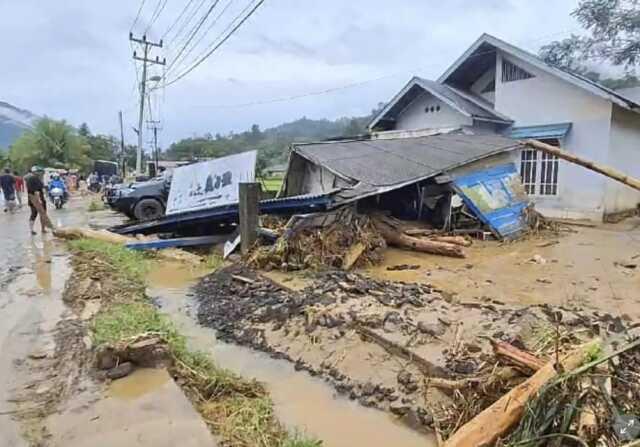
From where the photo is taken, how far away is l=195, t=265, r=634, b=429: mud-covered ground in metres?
3.96

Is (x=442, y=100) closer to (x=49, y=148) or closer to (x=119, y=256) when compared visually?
(x=119, y=256)

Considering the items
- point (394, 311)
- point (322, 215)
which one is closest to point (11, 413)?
point (394, 311)

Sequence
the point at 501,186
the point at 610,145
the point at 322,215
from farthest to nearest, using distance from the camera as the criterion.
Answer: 1. the point at 610,145
2. the point at 501,186
3. the point at 322,215

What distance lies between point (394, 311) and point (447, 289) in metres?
1.53

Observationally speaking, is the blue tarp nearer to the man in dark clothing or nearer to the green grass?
the green grass

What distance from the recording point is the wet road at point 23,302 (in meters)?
3.96

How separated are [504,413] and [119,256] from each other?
7680mm

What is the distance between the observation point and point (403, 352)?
4.43 meters

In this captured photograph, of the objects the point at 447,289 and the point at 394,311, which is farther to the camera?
the point at 447,289

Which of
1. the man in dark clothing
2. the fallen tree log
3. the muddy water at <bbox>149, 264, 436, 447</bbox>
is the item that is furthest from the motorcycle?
the muddy water at <bbox>149, 264, 436, 447</bbox>

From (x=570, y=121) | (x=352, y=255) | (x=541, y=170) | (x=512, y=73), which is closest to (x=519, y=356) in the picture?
(x=352, y=255)

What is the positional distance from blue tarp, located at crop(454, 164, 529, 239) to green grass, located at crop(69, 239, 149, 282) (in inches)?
250

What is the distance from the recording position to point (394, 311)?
5.35 m

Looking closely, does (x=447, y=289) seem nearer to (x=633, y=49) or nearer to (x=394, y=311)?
(x=394, y=311)
